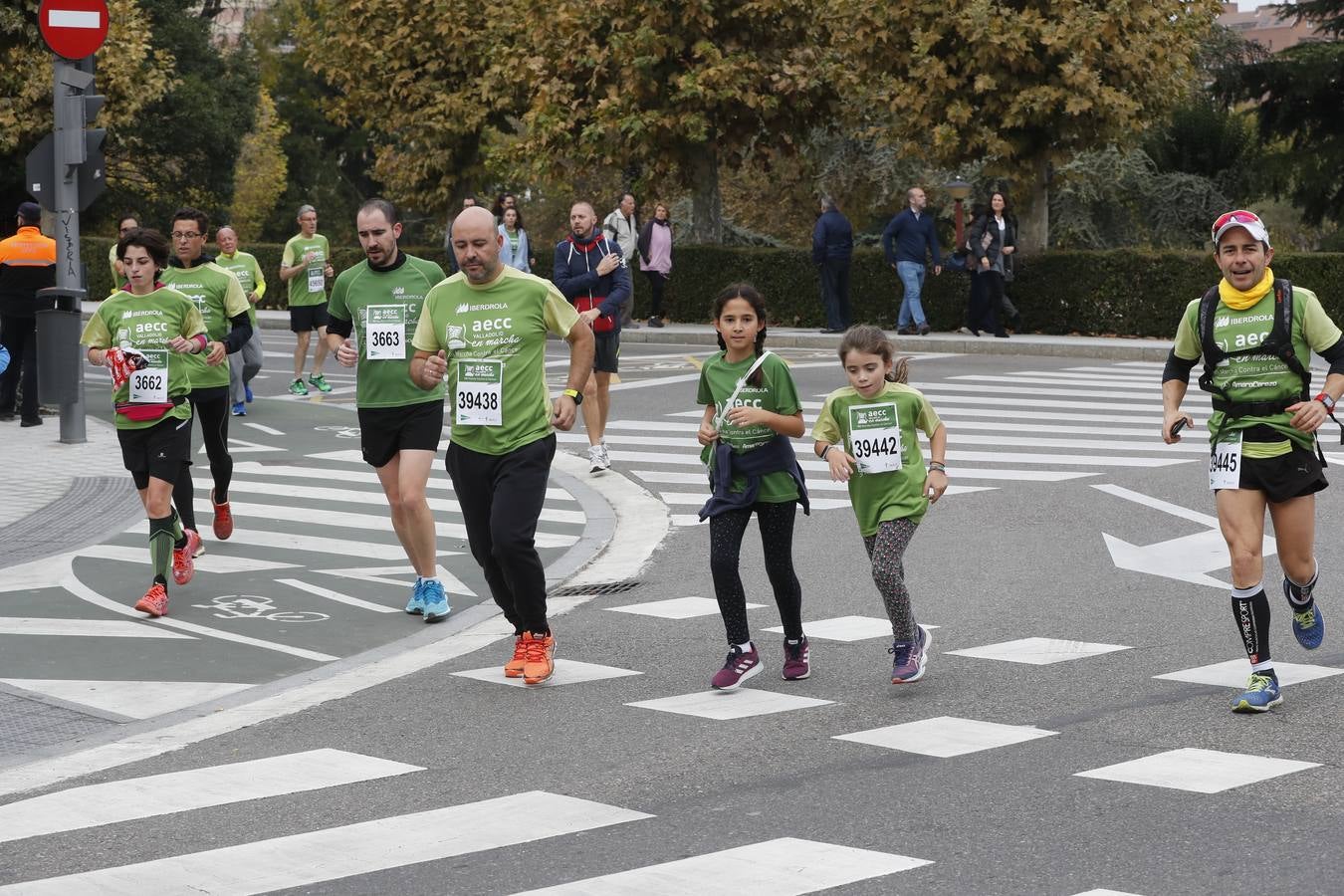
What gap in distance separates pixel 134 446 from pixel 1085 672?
4.76 m

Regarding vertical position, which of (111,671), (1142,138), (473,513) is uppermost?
(1142,138)

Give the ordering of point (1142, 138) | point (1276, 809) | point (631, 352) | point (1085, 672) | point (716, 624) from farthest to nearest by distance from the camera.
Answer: point (1142, 138), point (631, 352), point (716, 624), point (1085, 672), point (1276, 809)

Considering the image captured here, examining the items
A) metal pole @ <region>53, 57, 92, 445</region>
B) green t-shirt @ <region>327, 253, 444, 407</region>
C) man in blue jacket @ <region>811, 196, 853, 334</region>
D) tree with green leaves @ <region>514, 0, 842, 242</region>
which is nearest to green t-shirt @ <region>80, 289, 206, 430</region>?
green t-shirt @ <region>327, 253, 444, 407</region>

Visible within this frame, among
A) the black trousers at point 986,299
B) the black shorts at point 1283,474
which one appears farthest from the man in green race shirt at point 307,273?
the black shorts at point 1283,474

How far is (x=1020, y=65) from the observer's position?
2839cm

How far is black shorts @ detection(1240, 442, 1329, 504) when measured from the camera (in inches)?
289

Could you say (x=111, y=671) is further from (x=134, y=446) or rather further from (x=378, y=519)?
(x=378, y=519)

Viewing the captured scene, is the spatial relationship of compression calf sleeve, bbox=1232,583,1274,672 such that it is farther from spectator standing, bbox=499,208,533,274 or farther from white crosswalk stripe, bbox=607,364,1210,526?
spectator standing, bbox=499,208,533,274

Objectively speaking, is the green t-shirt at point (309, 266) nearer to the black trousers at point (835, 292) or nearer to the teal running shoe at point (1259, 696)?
the black trousers at point (835, 292)

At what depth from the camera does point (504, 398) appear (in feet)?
26.3

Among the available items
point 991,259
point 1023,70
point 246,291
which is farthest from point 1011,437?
point 1023,70

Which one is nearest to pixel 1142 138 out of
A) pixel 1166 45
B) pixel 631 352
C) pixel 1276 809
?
pixel 1166 45

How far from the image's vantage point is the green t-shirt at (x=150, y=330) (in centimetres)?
995

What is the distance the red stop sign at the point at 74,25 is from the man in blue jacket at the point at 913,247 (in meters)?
13.4
